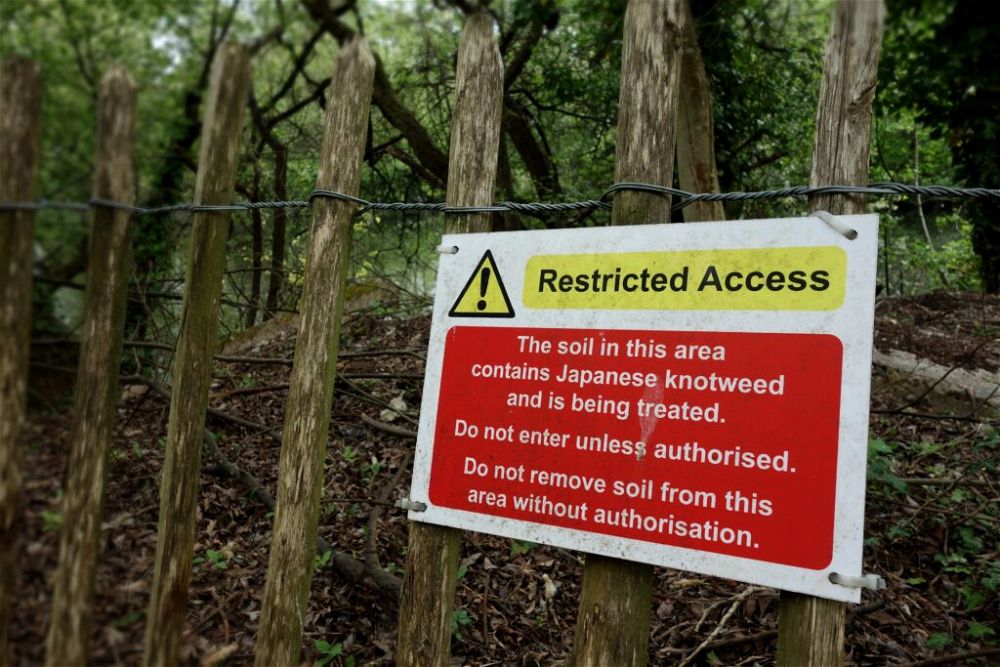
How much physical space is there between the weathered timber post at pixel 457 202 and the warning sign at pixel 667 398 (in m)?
0.12

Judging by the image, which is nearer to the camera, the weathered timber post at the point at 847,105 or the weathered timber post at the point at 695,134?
the weathered timber post at the point at 847,105

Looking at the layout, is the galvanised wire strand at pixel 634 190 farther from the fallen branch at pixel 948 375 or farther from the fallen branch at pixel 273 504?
the fallen branch at pixel 948 375

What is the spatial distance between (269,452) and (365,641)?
136 cm

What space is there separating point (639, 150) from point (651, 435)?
735 millimetres

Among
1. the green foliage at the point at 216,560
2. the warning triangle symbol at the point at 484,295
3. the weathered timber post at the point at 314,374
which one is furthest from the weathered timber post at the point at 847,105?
the green foliage at the point at 216,560

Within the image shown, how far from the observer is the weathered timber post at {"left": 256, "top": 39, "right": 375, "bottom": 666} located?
1.93 meters

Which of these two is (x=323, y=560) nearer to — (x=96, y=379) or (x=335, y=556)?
(x=335, y=556)

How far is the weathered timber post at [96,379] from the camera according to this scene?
1629mm

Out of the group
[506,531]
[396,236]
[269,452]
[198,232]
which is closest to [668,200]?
[506,531]

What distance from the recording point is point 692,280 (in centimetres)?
165

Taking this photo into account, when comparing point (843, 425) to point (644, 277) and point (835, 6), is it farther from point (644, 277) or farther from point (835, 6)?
point (835, 6)

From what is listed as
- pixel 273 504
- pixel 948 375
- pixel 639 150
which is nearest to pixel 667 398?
pixel 639 150

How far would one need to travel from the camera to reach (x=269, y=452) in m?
3.80

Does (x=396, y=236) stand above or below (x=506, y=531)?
above
